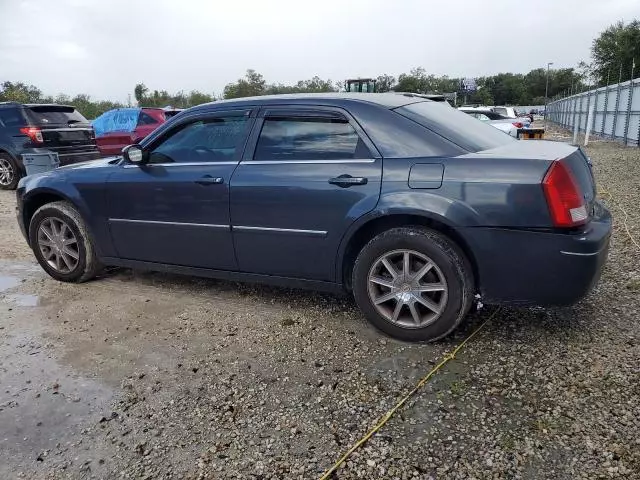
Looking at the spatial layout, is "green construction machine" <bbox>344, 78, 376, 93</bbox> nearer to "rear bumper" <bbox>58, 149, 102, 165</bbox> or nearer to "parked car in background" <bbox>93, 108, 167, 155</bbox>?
"parked car in background" <bbox>93, 108, 167, 155</bbox>

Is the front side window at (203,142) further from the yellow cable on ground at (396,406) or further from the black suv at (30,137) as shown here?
the black suv at (30,137)

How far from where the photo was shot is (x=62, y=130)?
32.6 feet

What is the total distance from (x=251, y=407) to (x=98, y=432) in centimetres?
75

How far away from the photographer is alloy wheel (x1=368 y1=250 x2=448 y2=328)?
3.13 meters

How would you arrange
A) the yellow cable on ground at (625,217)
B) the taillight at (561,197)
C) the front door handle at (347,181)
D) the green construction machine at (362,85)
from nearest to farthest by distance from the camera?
the taillight at (561,197) → the front door handle at (347,181) → the yellow cable on ground at (625,217) → the green construction machine at (362,85)

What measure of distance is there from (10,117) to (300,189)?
8.95 metres

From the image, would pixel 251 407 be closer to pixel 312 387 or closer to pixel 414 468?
pixel 312 387

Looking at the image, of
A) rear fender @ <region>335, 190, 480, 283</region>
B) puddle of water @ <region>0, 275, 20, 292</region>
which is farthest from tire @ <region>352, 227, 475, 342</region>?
puddle of water @ <region>0, 275, 20, 292</region>

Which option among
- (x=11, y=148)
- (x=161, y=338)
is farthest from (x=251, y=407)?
(x=11, y=148)

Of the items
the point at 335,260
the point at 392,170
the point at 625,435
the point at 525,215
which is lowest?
the point at 625,435

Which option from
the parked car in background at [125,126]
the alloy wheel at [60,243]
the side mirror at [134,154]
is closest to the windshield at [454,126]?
the side mirror at [134,154]

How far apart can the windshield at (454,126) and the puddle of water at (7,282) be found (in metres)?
3.81

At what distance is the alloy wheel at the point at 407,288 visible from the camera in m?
3.13

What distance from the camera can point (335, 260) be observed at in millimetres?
3395
